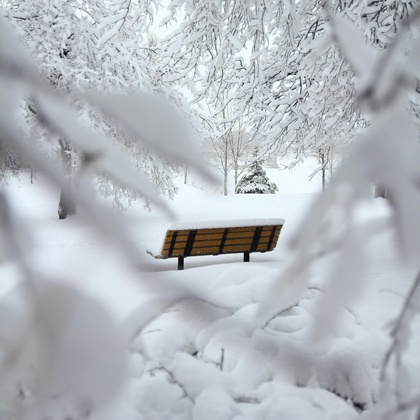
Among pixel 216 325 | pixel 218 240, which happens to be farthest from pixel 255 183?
pixel 216 325

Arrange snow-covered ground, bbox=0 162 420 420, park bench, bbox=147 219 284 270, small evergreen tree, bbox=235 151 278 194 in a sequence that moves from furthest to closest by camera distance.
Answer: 1. small evergreen tree, bbox=235 151 278 194
2. park bench, bbox=147 219 284 270
3. snow-covered ground, bbox=0 162 420 420

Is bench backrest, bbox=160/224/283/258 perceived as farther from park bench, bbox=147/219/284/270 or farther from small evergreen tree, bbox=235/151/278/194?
small evergreen tree, bbox=235/151/278/194

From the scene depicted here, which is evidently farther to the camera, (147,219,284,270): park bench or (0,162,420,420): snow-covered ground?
(147,219,284,270): park bench

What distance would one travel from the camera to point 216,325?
56 cm

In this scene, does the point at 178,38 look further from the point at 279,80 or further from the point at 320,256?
the point at 320,256

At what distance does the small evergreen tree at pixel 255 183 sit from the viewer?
56.8 feet

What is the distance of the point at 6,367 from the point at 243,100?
512 cm

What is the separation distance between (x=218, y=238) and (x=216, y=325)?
3.90 m

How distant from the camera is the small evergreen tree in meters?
17.3

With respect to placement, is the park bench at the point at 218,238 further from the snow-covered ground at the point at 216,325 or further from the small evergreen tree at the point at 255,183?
the small evergreen tree at the point at 255,183

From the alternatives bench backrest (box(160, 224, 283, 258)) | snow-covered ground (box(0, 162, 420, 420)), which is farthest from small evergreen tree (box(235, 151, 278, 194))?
snow-covered ground (box(0, 162, 420, 420))

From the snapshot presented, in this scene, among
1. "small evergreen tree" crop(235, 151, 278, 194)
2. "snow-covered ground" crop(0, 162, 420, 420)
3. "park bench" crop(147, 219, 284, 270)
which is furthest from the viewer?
"small evergreen tree" crop(235, 151, 278, 194)

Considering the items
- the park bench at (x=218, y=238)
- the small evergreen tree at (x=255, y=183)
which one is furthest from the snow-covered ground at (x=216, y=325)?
the small evergreen tree at (x=255, y=183)

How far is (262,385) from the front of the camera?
5.97 feet
